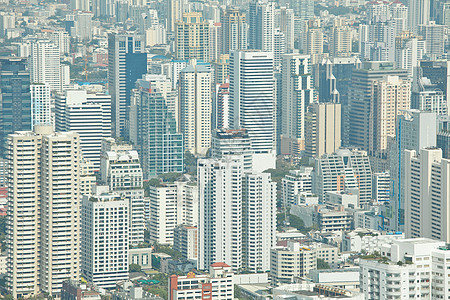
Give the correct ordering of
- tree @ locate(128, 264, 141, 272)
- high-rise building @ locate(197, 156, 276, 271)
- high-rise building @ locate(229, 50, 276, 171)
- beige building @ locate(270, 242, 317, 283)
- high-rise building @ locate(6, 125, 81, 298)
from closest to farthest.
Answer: high-rise building @ locate(6, 125, 81, 298) < beige building @ locate(270, 242, 317, 283) < high-rise building @ locate(197, 156, 276, 271) < tree @ locate(128, 264, 141, 272) < high-rise building @ locate(229, 50, 276, 171)

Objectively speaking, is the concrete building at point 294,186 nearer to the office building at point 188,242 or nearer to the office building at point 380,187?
the office building at point 380,187

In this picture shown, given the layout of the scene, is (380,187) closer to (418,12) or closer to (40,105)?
(40,105)

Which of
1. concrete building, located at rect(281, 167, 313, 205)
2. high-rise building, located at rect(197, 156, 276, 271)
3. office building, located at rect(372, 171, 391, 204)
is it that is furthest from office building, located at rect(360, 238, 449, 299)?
office building, located at rect(372, 171, 391, 204)

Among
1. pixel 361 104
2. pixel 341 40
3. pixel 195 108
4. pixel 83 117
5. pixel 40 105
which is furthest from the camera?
pixel 341 40

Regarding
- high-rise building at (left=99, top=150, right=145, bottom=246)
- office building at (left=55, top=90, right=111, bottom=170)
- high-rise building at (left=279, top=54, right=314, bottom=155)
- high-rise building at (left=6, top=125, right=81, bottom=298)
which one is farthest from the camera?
high-rise building at (left=279, top=54, right=314, bottom=155)

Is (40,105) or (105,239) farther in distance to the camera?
(40,105)

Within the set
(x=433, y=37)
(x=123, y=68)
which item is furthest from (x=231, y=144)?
(x=433, y=37)

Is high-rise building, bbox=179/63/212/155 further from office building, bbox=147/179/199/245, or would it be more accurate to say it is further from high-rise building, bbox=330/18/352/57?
high-rise building, bbox=330/18/352/57

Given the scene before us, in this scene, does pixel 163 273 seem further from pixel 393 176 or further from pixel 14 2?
pixel 14 2
